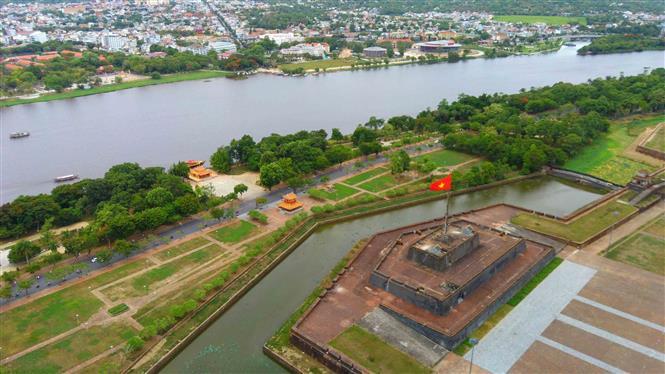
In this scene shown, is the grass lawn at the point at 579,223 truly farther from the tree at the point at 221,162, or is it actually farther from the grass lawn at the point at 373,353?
the tree at the point at 221,162

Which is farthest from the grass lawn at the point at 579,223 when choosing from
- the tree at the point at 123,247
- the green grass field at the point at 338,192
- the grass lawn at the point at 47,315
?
the grass lawn at the point at 47,315

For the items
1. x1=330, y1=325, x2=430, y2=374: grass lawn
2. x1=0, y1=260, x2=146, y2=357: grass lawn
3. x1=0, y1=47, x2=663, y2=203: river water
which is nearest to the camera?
x1=330, y1=325, x2=430, y2=374: grass lawn

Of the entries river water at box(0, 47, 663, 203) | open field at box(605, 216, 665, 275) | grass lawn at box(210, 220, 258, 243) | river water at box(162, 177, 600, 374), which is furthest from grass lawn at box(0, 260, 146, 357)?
open field at box(605, 216, 665, 275)

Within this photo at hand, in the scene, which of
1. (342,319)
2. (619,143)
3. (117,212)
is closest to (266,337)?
(342,319)

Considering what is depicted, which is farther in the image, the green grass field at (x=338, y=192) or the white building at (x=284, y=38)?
the white building at (x=284, y=38)

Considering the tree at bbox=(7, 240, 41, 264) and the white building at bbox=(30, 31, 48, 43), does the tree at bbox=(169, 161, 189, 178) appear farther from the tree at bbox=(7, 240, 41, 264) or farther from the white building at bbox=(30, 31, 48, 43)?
the white building at bbox=(30, 31, 48, 43)

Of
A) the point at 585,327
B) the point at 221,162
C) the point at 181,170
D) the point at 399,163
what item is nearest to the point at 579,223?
the point at 585,327
